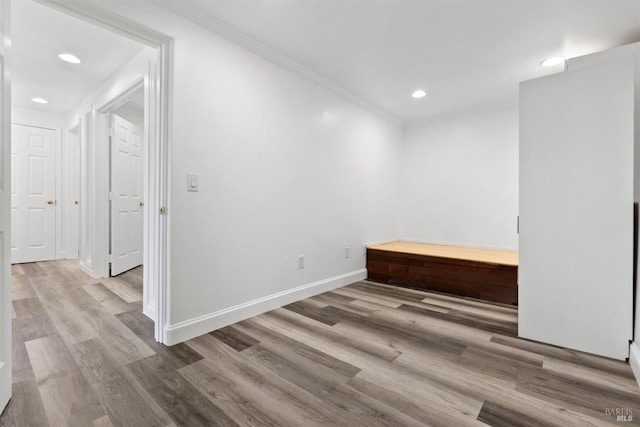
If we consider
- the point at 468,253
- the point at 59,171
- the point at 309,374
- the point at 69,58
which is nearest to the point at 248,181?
the point at 309,374

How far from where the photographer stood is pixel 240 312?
2336 mm

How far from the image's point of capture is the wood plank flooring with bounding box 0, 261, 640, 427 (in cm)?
130

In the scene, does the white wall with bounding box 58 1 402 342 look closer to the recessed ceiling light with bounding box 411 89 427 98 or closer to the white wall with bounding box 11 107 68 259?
the recessed ceiling light with bounding box 411 89 427 98

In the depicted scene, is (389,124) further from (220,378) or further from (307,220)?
(220,378)

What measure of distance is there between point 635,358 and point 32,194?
6.99 metres

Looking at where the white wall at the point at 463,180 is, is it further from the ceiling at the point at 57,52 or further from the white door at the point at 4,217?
the white door at the point at 4,217

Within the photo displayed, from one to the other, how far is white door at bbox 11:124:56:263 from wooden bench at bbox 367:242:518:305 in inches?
201

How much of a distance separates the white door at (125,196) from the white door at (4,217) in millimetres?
2557

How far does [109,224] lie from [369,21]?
12.0 feet

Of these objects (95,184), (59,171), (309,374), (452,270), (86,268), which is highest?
(59,171)

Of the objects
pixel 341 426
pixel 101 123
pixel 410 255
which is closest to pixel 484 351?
pixel 341 426

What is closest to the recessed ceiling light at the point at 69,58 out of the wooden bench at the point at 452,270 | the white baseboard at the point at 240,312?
the white baseboard at the point at 240,312

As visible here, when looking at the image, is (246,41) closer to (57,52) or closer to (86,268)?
(57,52)

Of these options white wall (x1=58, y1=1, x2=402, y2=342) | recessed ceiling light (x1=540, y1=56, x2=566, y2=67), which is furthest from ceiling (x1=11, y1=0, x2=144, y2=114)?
recessed ceiling light (x1=540, y1=56, x2=566, y2=67)
